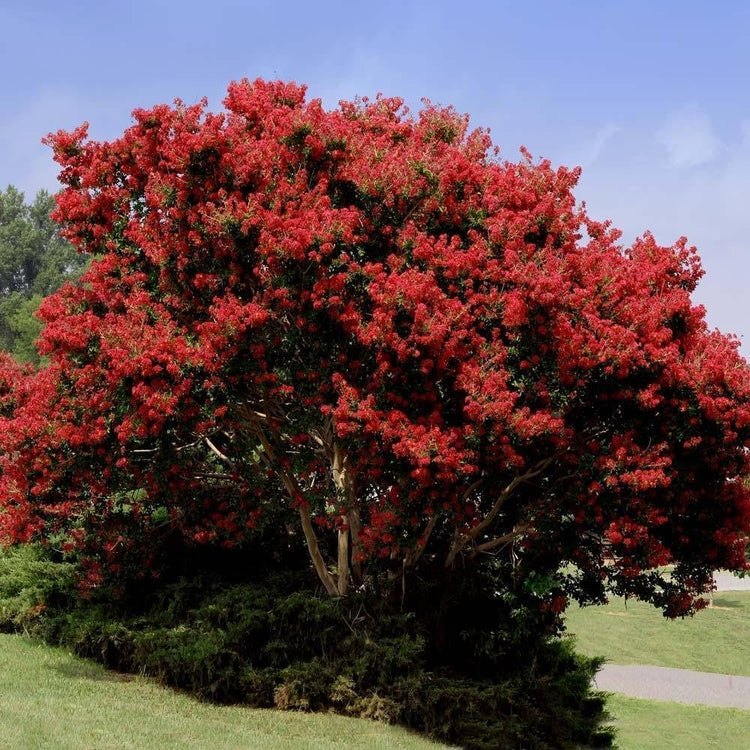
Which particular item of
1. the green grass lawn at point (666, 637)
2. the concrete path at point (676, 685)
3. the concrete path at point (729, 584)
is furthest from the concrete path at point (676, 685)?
the concrete path at point (729, 584)

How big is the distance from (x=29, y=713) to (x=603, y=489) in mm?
7705

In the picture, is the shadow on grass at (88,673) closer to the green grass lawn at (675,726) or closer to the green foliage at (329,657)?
the green foliage at (329,657)

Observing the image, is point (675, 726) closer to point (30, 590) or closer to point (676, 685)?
point (676, 685)

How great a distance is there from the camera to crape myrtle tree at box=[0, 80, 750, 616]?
39.5 feet

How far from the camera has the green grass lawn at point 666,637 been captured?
2830 centimetres

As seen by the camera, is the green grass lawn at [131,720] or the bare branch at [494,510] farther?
the bare branch at [494,510]

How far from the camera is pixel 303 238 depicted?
11867 mm

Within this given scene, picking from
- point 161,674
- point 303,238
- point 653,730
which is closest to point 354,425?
point 303,238

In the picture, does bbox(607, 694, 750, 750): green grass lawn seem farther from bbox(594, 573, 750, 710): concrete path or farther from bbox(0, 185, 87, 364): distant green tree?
bbox(0, 185, 87, 364): distant green tree

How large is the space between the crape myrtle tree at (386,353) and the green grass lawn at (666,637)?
13.6 meters

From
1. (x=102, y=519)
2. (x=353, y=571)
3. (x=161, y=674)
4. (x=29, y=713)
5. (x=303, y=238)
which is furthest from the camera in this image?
(x=102, y=519)

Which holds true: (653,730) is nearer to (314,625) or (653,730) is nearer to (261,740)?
(314,625)

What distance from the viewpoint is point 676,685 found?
82.1 ft

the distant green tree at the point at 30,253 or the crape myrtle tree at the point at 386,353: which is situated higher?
the distant green tree at the point at 30,253
